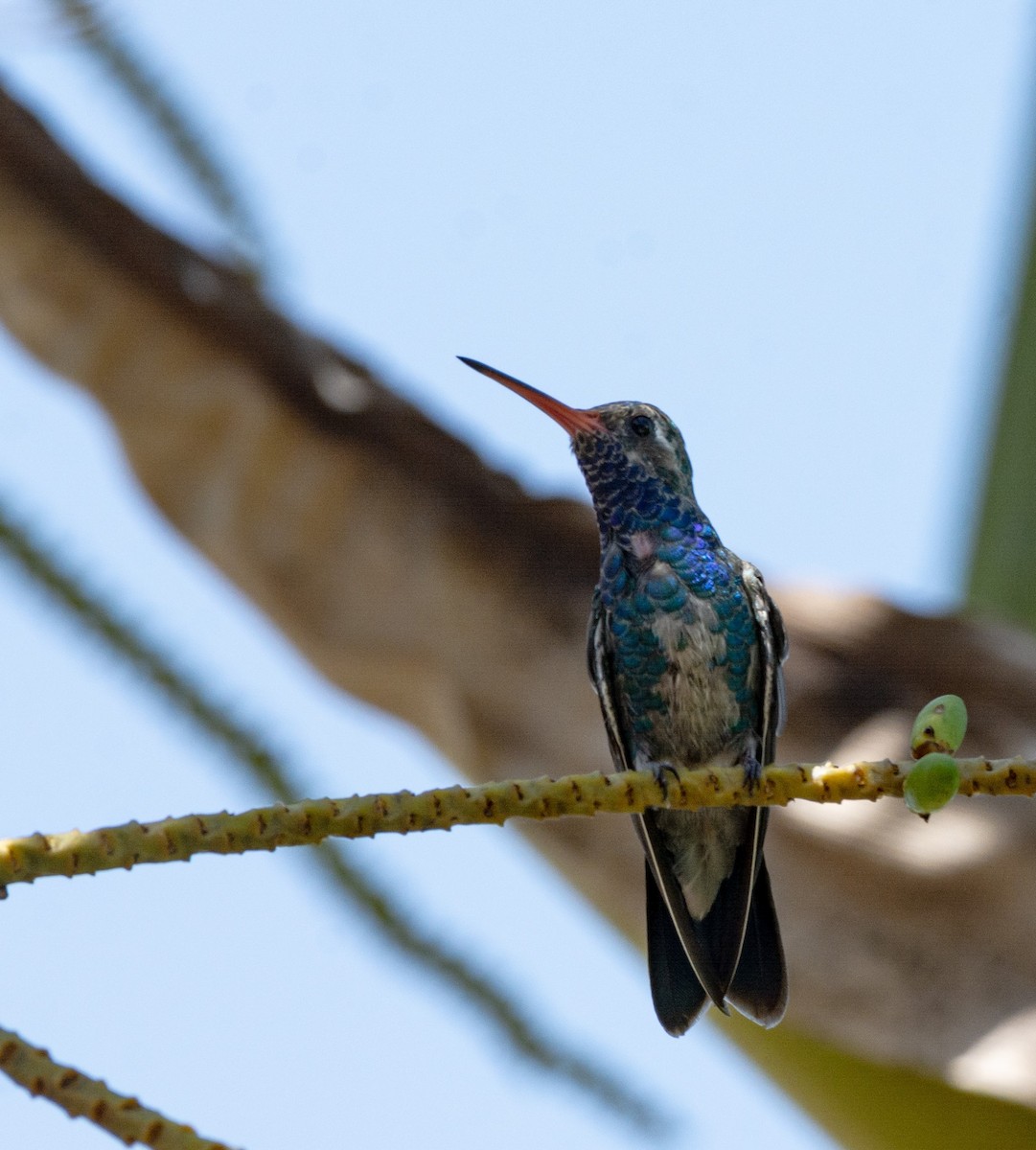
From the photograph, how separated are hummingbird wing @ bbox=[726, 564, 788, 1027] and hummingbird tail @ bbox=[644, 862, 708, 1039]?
70mm

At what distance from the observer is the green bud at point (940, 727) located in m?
1.65

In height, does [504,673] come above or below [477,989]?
above

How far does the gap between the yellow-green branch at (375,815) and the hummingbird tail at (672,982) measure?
1007 mm

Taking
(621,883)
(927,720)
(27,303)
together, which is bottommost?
(927,720)

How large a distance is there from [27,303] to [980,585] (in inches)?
132

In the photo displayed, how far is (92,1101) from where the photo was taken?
1.38m

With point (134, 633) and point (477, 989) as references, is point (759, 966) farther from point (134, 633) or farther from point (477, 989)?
point (134, 633)

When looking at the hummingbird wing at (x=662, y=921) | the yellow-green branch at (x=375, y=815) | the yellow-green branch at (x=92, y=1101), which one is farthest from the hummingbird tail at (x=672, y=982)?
the yellow-green branch at (x=92, y=1101)

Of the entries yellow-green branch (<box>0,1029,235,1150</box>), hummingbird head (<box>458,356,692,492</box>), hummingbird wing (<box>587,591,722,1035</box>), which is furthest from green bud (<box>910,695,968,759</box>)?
hummingbird head (<box>458,356,692,492</box>)

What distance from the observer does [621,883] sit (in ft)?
12.2

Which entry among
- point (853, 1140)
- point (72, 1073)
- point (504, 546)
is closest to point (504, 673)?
point (504, 546)

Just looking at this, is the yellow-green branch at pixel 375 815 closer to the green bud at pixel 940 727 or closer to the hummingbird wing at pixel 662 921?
the green bud at pixel 940 727

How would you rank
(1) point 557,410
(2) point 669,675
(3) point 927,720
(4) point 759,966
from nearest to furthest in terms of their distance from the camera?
(3) point 927,720, (4) point 759,966, (2) point 669,675, (1) point 557,410

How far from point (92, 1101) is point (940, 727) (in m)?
0.91
